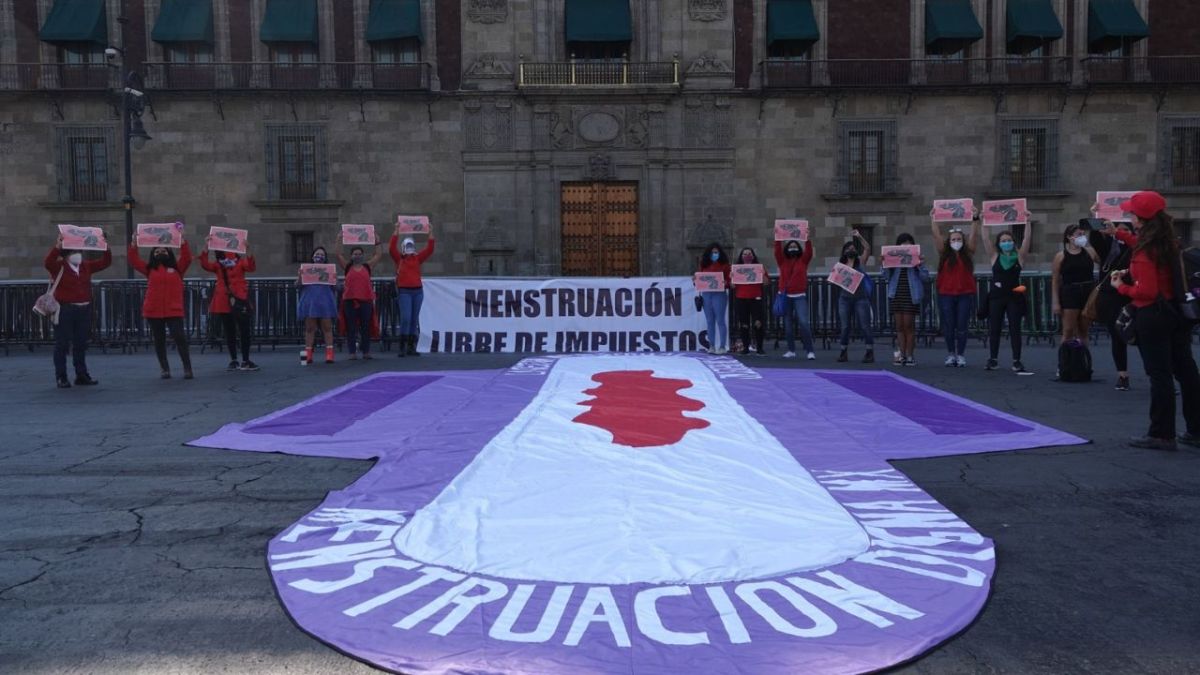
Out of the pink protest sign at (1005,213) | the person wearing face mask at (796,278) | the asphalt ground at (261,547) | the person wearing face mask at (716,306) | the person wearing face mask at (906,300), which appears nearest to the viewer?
the asphalt ground at (261,547)

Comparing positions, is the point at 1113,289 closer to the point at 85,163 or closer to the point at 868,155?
the point at 868,155

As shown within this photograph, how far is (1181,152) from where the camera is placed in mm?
25828

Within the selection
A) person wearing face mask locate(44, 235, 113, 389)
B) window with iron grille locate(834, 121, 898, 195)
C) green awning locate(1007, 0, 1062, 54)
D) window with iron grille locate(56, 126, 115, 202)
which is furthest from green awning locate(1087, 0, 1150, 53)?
window with iron grille locate(56, 126, 115, 202)

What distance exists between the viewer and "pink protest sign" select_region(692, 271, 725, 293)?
546 inches

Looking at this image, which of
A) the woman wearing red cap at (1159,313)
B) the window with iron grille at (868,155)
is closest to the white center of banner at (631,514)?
the woman wearing red cap at (1159,313)

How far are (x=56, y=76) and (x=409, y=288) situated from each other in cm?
1819

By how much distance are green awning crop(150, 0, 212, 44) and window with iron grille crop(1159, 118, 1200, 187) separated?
→ 90.2 ft

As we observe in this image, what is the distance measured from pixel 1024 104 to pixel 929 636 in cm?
A: 2623

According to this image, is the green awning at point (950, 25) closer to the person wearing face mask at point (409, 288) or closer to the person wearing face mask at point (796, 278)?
the person wearing face mask at point (796, 278)

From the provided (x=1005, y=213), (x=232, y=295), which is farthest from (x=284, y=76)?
(x=1005, y=213)

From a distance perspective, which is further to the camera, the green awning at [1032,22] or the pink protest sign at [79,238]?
the green awning at [1032,22]

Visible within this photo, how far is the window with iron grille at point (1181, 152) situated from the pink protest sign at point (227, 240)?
25.2m

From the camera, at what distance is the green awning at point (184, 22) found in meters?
25.0

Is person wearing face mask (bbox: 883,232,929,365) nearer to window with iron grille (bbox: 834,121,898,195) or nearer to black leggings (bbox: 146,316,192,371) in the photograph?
black leggings (bbox: 146,316,192,371)
